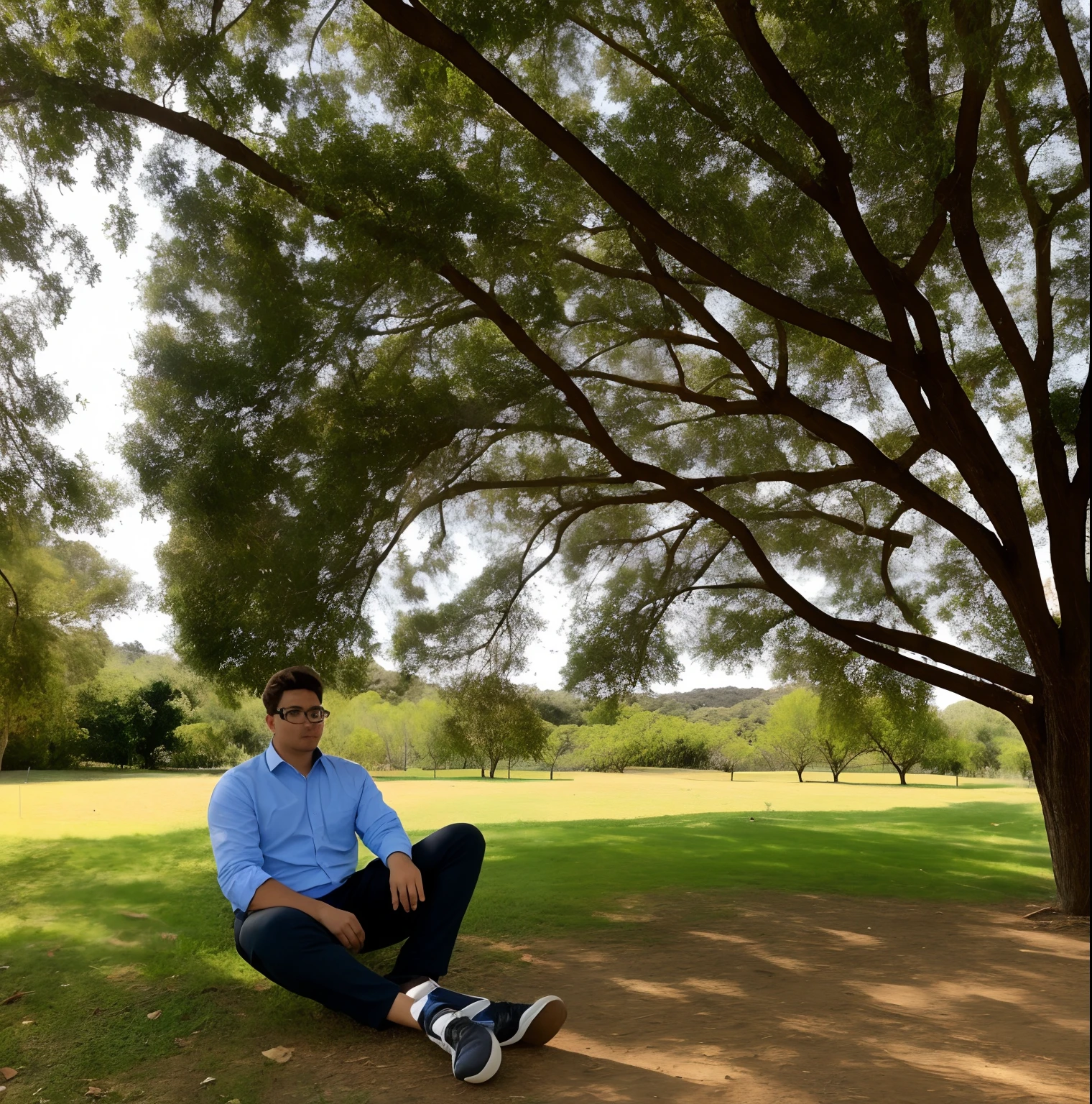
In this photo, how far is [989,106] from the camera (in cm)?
733

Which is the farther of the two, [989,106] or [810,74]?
[989,106]

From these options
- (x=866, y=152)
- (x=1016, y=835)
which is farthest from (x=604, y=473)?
(x=1016, y=835)

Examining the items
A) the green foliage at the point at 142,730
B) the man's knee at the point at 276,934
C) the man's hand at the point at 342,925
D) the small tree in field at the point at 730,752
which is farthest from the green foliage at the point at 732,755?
the man's knee at the point at 276,934

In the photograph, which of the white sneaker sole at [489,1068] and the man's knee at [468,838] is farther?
the man's knee at [468,838]

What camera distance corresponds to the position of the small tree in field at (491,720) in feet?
30.0

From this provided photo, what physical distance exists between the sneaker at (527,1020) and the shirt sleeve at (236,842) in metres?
0.91

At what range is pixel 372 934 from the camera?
3.42m

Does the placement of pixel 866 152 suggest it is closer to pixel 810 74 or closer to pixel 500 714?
pixel 810 74

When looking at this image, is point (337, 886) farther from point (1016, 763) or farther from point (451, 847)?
point (1016, 763)

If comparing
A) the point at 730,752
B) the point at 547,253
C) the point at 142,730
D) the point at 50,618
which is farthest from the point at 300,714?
the point at 730,752

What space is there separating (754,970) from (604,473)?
522cm

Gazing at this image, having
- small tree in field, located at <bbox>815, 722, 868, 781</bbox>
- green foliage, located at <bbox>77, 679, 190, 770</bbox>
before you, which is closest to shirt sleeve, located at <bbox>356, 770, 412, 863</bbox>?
small tree in field, located at <bbox>815, 722, 868, 781</bbox>

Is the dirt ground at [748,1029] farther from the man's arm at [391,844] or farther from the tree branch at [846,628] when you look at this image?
the tree branch at [846,628]

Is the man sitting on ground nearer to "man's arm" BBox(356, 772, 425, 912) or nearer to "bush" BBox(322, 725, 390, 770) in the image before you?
"man's arm" BBox(356, 772, 425, 912)
